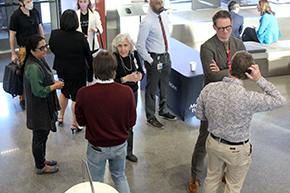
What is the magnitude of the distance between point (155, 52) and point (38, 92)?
1718 millimetres

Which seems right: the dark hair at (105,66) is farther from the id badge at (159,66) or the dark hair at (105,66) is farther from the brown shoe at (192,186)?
the id badge at (159,66)

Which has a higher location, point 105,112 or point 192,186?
point 105,112

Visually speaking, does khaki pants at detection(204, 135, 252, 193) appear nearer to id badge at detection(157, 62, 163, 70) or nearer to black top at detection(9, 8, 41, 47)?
id badge at detection(157, 62, 163, 70)

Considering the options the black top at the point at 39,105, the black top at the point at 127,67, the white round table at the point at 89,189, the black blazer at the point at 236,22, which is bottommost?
the white round table at the point at 89,189

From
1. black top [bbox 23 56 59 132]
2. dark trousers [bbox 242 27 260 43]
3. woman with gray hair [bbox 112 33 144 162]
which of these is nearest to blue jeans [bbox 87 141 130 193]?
black top [bbox 23 56 59 132]

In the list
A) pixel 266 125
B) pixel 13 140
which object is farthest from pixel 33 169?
pixel 266 125

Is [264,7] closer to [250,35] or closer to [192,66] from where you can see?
[250,35]

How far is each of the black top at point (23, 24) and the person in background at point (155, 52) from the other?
1627 mm

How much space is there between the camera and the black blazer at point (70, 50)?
3.55 metres

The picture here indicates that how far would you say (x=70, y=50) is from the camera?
11.7ft

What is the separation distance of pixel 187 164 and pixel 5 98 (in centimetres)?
308

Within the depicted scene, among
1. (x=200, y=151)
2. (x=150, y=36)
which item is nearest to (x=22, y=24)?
(x=150, y=36)

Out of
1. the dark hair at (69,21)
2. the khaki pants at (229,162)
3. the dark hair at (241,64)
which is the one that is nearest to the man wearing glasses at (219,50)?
the khaki pants at (229,162)

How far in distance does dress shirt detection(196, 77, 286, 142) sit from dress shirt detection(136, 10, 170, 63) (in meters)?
1.79
